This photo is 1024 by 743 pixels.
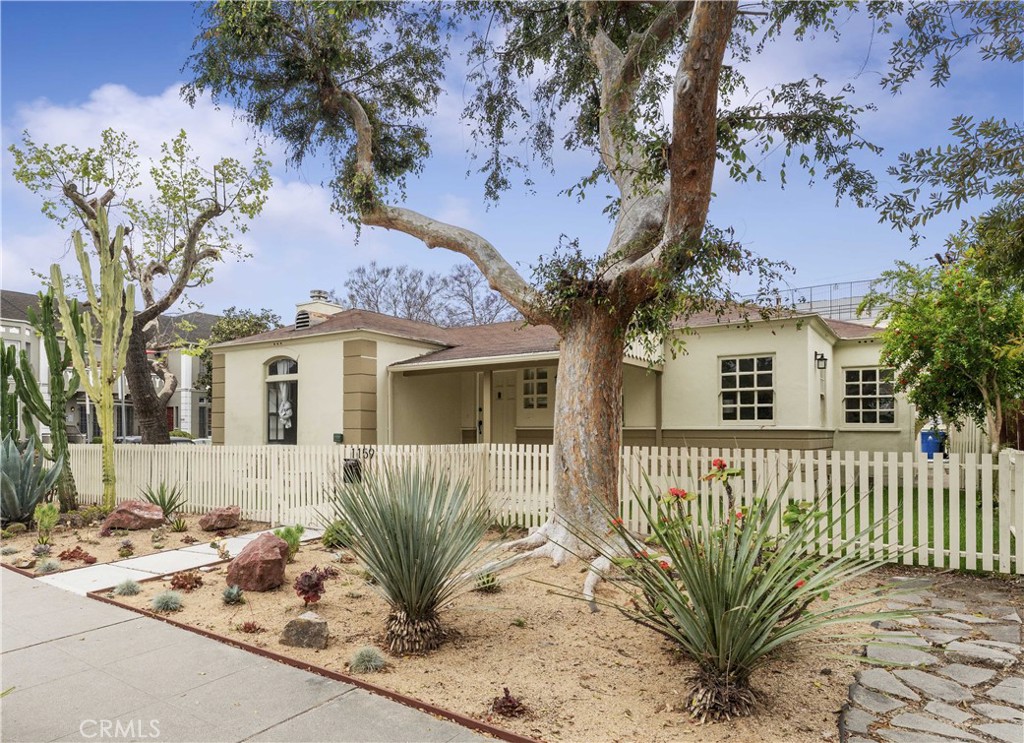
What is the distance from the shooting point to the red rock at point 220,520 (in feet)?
29.3

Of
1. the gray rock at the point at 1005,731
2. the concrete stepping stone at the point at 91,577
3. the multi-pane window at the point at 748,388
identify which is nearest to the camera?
the gray rock at the point at 1005,731

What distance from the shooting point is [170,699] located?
369cm

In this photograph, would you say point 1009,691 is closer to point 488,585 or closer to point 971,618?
point 971,618

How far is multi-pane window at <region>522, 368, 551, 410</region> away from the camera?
1522 cm

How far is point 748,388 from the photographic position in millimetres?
13484

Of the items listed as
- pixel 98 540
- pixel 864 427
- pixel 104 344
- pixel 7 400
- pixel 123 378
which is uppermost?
pixel 123 378

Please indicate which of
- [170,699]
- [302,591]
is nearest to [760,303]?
[302,591]

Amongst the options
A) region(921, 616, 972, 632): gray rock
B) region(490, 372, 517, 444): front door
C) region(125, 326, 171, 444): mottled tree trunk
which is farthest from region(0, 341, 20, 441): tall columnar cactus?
region(921, 616, 972, 632): gray rock

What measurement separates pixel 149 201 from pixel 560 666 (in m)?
16.5

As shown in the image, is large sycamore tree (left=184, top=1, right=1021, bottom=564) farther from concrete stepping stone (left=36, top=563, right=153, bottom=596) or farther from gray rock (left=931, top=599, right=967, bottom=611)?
concrete stepping stone (left=36, top=563, right=153, bottom=596)

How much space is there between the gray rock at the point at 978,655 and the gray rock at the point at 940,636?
0.08 metres

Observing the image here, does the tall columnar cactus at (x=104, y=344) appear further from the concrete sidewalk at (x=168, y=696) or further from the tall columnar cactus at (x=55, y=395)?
the concrete sidewalk at (x=168, y=696)

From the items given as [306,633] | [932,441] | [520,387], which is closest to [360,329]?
[520,387]

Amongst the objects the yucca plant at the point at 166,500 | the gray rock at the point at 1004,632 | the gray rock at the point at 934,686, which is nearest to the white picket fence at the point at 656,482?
the yucca plant at the point at 166,500
